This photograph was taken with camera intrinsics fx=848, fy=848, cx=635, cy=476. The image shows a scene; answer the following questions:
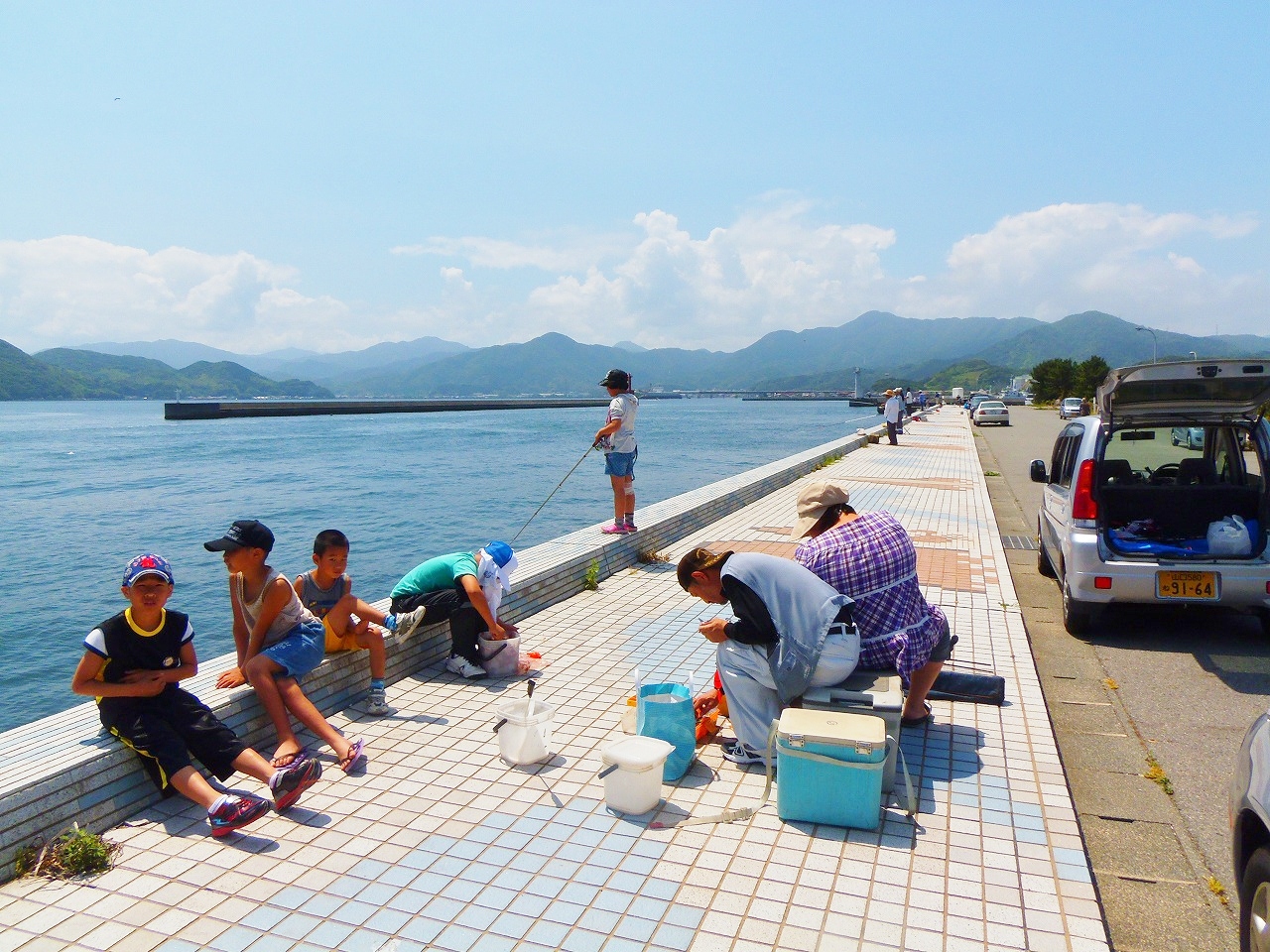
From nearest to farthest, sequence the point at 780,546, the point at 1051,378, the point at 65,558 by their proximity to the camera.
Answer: the point at 780,546 < the point at 65,558 < the point at 1051,378

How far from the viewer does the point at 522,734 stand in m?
3.99

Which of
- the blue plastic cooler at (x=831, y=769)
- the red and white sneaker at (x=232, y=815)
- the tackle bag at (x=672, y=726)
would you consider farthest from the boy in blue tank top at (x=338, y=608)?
the blue plastic cooler at (x=831, y=769)

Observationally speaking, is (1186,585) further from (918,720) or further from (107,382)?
(107,382)

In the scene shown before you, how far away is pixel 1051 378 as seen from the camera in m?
79.8

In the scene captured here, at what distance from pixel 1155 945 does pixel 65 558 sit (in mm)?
17090

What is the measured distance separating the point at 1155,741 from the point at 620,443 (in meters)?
5.21

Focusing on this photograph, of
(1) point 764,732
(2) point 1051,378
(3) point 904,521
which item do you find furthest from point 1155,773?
(2) point 1051,378

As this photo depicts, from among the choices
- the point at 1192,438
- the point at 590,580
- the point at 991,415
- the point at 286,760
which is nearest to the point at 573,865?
the point at 286,760

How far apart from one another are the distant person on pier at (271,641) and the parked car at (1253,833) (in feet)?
11.3

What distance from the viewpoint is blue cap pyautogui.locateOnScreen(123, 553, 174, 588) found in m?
3.46

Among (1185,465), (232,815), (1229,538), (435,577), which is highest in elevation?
(1185,465)

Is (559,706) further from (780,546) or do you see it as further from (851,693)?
(780,546)

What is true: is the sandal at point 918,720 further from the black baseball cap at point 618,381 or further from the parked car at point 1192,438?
the black baseball cap at point 618,381

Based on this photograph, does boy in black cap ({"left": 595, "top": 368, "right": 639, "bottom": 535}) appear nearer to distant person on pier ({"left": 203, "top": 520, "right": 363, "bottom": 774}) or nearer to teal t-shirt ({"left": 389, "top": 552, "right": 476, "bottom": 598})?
teal t-shirt ({"left": 389, "top": 552, "right": 476, "bottom": 598})
